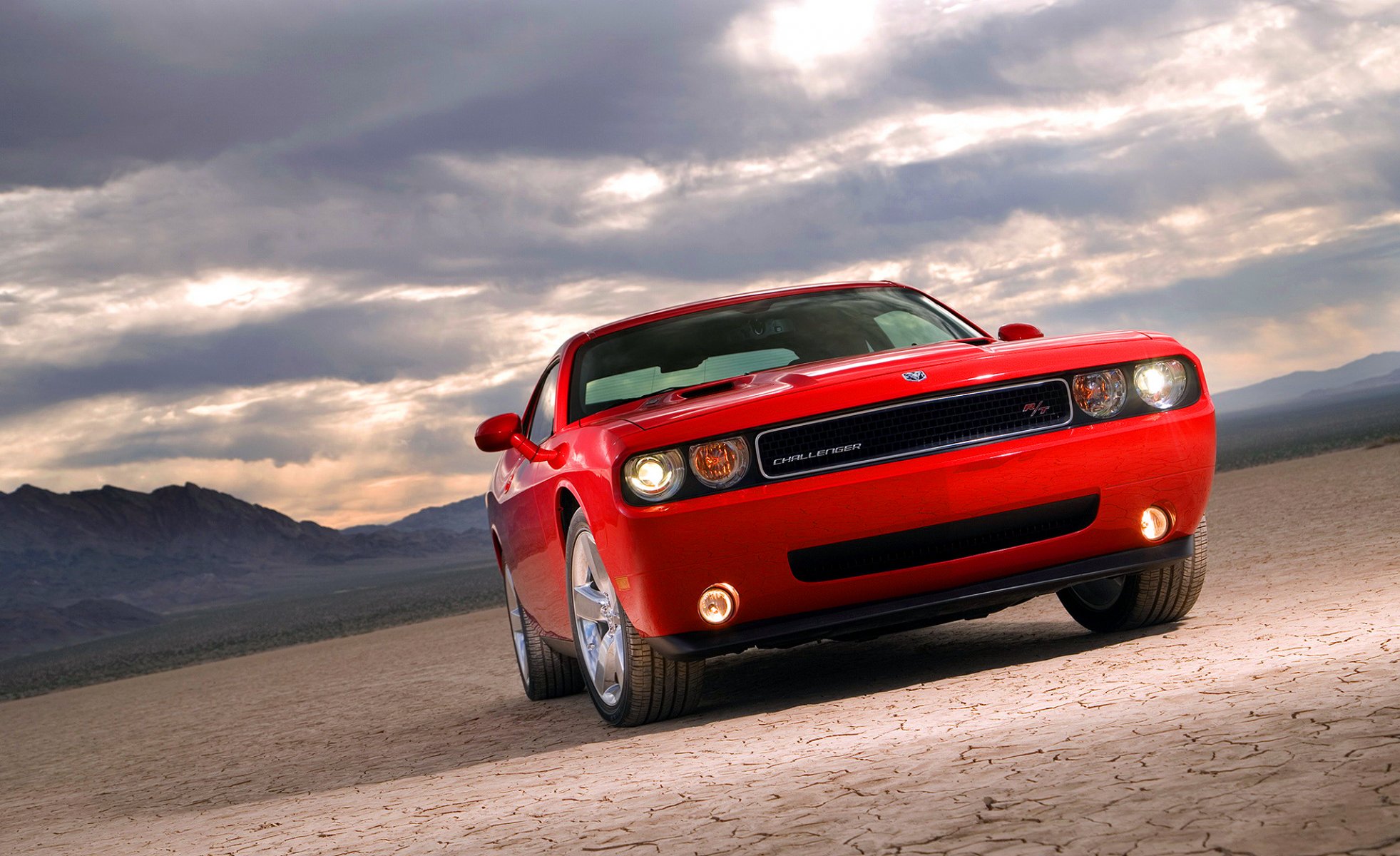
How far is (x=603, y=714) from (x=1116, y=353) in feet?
7.59

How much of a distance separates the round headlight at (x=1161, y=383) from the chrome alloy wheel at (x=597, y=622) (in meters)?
1.95

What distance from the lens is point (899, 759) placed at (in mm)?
3396

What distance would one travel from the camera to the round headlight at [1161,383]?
468 cm

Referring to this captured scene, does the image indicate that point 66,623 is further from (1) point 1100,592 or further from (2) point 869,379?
(2) point 869,379

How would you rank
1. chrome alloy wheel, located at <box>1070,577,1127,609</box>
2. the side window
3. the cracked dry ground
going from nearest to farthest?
the cracked dry ground, chrome alloy wheel, located at <box>1070,577,1127,609</box>, the side window

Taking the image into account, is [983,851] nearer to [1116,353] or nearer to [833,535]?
[833,535]

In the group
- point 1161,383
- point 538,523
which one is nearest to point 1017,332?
point 1161,383

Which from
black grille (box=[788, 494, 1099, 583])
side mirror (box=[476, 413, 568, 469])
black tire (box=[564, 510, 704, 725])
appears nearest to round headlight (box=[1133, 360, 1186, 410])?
black grille (box=[788, 494, 1099, 583])

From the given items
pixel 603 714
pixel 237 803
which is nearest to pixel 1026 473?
pixel 603 714

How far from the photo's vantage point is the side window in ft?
19.6

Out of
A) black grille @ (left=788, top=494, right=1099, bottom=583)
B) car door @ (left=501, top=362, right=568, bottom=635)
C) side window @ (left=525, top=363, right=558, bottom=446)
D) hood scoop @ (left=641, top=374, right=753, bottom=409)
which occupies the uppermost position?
side window @ (left=525, top=363, right=558, bottom=446)

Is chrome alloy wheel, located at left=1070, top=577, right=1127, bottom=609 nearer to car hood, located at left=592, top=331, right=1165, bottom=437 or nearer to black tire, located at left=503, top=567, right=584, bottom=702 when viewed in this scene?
car hood, located at left=592, top=331, right=1165, bottom=437

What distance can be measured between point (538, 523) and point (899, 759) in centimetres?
257

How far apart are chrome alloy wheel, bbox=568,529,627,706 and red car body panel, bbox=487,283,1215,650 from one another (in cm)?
24
